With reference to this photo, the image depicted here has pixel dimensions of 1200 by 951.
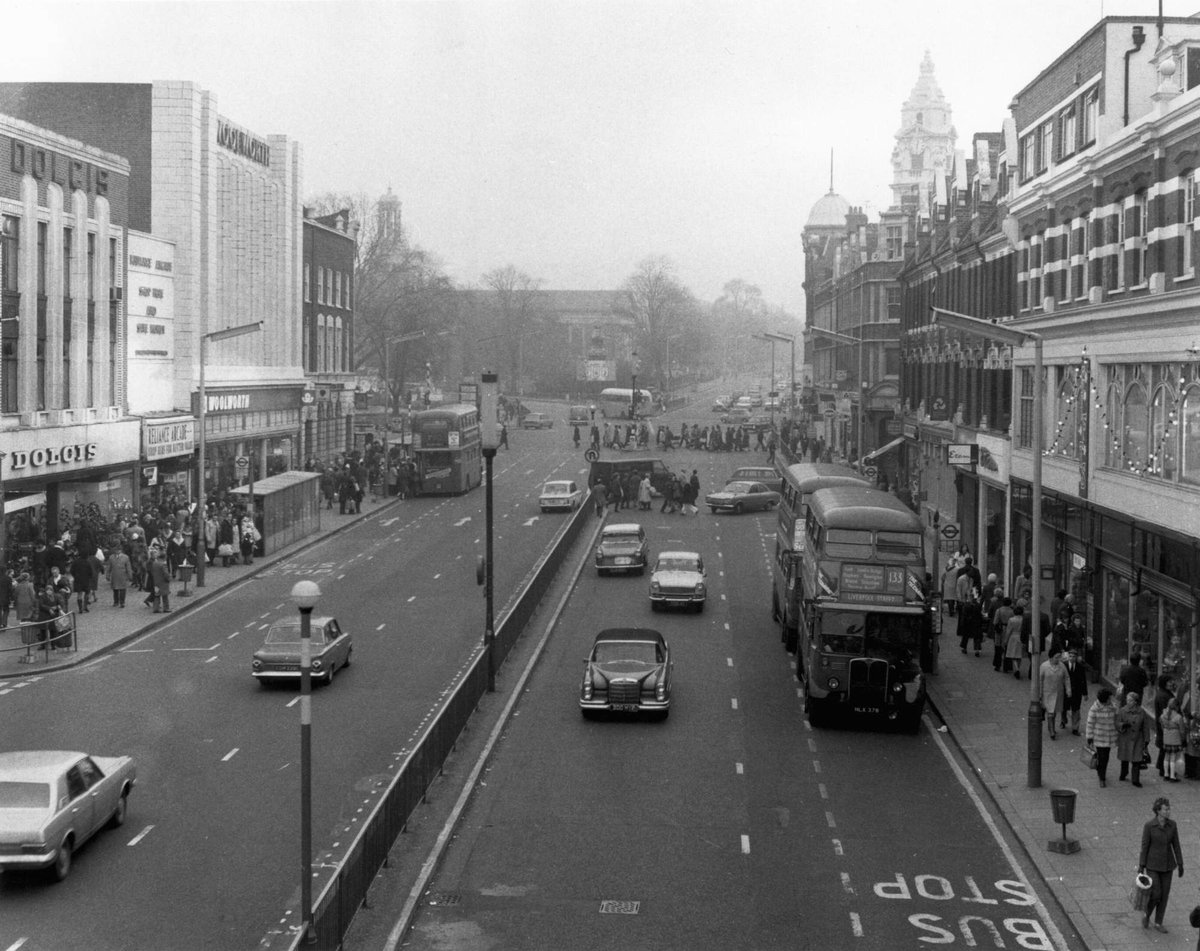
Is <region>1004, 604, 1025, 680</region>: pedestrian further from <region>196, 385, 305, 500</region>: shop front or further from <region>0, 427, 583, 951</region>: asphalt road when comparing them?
<region>196, 385, 305, 500</region>: shop front

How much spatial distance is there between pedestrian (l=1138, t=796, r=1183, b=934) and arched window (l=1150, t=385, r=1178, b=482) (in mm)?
12307

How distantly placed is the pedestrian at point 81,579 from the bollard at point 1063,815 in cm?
2637

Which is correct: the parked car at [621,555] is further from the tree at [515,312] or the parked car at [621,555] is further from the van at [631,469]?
the tree at [515,312]

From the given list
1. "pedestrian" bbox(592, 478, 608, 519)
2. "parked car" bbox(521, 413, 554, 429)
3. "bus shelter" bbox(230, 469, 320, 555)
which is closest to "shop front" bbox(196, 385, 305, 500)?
"bus shelter" bbox(230, 469, 320, 555)

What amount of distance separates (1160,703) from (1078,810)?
15.9 feet

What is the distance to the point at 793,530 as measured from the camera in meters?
35.9

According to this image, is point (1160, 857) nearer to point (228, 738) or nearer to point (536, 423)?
point (228, 738)

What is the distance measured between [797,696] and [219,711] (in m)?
11.5

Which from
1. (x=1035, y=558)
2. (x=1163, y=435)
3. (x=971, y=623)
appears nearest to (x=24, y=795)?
(x=1035, y=558)

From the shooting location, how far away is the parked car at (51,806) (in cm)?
1750

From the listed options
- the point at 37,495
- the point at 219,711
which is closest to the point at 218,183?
the point at 37,495

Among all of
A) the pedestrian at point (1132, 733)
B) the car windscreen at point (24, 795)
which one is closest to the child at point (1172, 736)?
the pedestrian at point (1132, 733)

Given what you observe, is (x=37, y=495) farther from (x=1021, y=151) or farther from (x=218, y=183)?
(x=1021, y=151)

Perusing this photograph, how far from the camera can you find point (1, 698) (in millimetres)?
28938
